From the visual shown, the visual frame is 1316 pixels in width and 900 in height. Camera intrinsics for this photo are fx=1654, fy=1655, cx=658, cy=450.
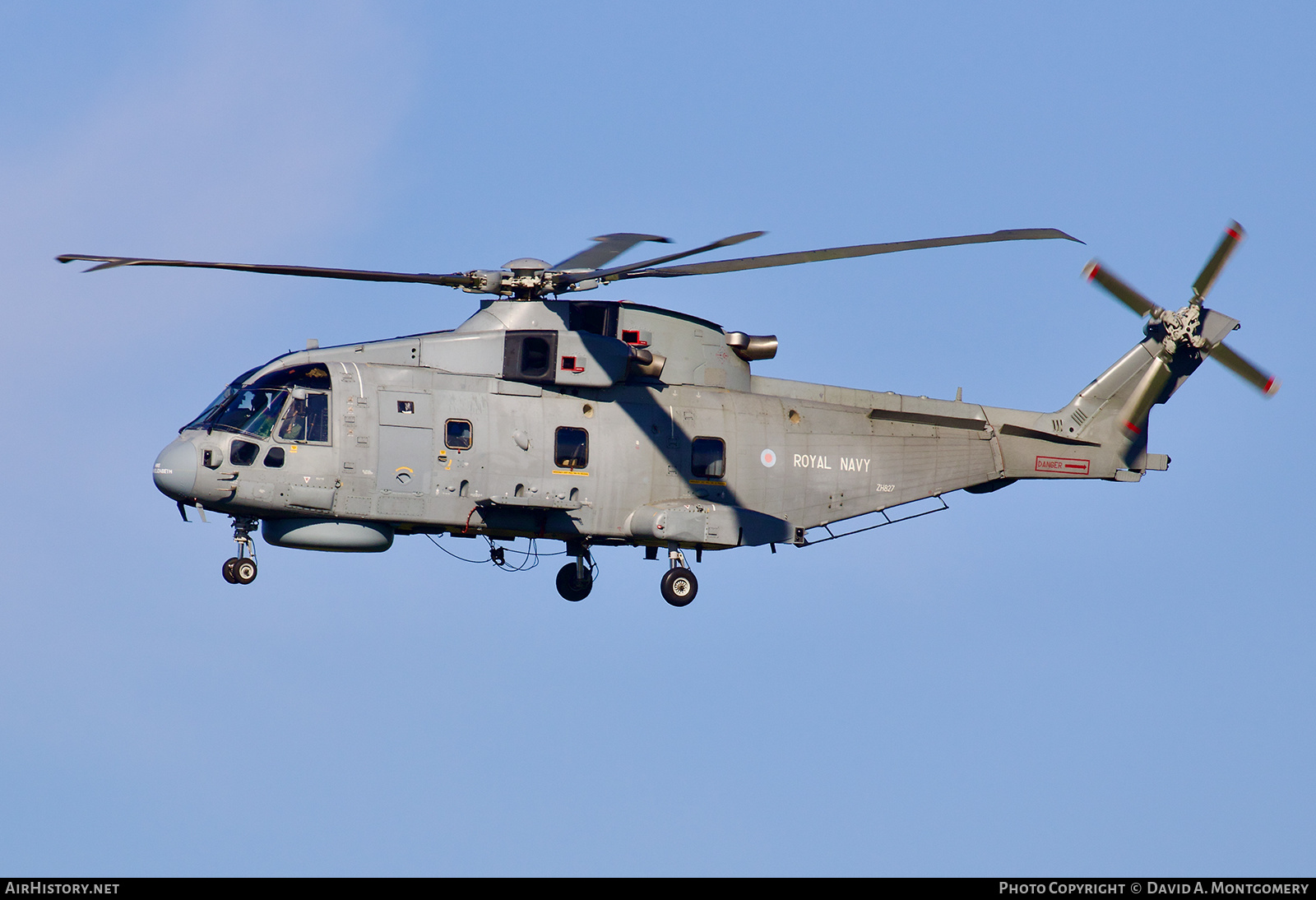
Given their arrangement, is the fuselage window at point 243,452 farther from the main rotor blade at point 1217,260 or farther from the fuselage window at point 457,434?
the main rotor blade at point 1217,260

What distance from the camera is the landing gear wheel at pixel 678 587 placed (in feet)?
92.2

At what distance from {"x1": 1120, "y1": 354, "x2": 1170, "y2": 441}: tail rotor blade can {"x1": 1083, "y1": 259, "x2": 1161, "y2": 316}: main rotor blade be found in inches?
38.3

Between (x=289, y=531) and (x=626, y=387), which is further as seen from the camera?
(x=626, y=387)

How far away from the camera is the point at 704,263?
1010 inches

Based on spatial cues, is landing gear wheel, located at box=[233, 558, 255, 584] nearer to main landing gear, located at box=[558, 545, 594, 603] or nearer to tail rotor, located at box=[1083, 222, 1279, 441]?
main landing gear, located at box=[558, 545, 594, 603]

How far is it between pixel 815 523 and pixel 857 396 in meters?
2.45

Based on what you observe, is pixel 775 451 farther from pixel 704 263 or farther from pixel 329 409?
pixel 329 409

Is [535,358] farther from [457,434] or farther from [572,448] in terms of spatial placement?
[457,434]

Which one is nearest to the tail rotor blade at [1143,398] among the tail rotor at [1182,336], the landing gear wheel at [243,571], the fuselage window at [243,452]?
the tail rotor at [1182,336]

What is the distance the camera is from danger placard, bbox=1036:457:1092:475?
1219 inches

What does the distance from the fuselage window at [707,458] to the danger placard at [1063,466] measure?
6572 mm

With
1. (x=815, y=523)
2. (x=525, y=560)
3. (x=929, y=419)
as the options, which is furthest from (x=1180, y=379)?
(x=525, y=560)

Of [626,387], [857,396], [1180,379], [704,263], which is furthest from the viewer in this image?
[1180,379]

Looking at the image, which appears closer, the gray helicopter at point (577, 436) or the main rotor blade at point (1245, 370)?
the gray helicopter at point (577, 436)
